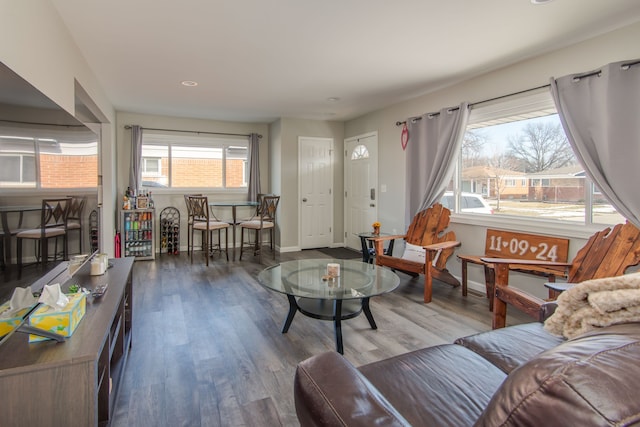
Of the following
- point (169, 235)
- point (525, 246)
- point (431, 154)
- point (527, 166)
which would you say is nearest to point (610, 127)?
point (527, 166)

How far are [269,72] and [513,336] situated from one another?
127 inches

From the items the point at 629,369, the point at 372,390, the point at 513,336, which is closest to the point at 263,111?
the point at 513,336

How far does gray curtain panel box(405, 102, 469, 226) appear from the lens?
396cm

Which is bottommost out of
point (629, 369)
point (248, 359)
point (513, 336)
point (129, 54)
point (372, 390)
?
point (248, 359)

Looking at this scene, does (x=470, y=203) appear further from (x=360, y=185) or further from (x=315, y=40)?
(x=315, y=40)

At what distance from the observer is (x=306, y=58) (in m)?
3.29

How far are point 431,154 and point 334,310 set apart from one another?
260 centimetres

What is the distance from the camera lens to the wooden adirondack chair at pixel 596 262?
2484 mm

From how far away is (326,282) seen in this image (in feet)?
8.68

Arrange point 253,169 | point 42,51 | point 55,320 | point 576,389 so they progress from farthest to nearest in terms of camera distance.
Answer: point 253,169 < point 42,51 < point 55,320 < point 576,389

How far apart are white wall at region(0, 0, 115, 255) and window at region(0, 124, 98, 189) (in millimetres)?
304

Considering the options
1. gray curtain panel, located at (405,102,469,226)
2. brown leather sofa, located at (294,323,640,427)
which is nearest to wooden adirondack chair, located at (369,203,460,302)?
gray curtain panel, located at (405,102,469,226)

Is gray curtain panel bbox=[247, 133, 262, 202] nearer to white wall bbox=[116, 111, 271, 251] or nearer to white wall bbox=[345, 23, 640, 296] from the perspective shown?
white wall bbox=[116, 111, 271, 251]

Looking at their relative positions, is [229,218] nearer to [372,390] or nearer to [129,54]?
[129,54]
